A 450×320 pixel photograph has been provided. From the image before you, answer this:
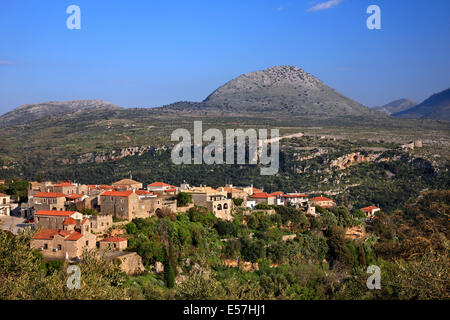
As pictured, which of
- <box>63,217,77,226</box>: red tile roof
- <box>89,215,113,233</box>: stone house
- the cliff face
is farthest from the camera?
the cliff face

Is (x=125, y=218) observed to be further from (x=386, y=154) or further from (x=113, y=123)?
(x=113, y=123)

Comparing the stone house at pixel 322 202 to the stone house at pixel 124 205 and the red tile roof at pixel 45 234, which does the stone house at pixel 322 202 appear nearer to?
the stone house at pixel 124 205

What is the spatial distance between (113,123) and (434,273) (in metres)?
119

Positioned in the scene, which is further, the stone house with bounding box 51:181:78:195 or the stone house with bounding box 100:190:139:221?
the stone house with bounding box 51:181:78:195

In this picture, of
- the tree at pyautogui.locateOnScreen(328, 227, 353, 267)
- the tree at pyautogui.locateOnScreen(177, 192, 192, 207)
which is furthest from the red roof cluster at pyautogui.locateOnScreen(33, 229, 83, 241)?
the tree at pyautogui.locateOnScreen(328, 227, 353, 267)

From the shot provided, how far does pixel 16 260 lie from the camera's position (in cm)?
2605

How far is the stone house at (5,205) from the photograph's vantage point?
39.6 meters

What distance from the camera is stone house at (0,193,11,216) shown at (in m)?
39.6

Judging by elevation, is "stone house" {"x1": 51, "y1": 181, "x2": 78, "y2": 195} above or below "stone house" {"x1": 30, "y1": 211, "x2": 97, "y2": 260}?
above

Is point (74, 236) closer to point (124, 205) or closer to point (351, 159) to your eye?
point (124, 205)

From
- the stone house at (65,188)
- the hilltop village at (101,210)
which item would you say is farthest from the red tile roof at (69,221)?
the stone house at (65,188)

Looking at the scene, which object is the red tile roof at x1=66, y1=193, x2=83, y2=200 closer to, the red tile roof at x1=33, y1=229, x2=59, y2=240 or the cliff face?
the red tile roof at x1=33, y1=229, x2=59, y2=240

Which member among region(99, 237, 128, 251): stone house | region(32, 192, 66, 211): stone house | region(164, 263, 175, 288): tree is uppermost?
region(32, 192, 66, 211): stone house

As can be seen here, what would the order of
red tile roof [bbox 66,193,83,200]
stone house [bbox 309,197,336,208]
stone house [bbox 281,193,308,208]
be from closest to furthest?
red tile roof [bbox 66,193,83,200]
stone house [bbox 281,193,308,208]
stone house [bbox 309,197,336,208]
